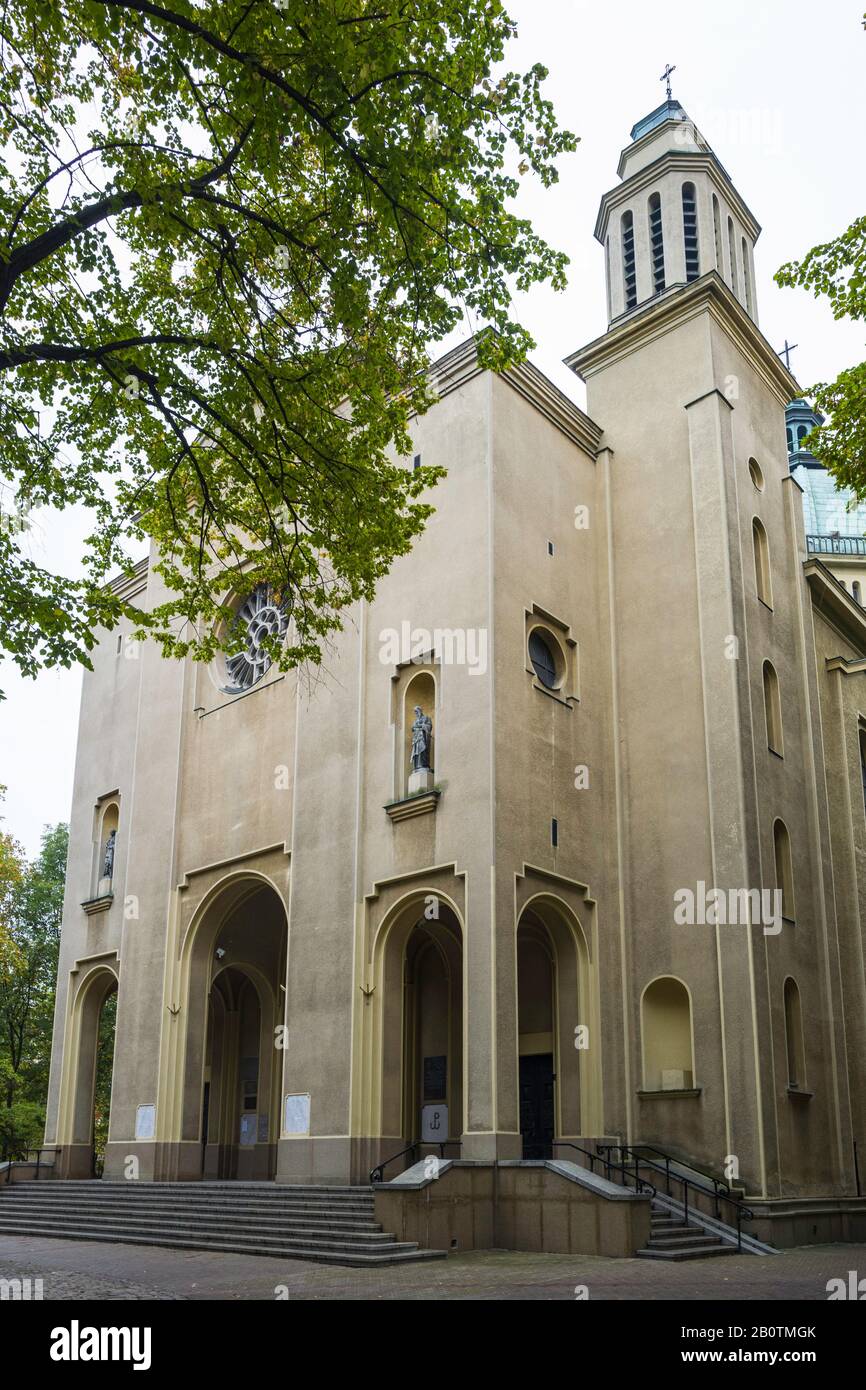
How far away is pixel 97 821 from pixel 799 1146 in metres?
17.7

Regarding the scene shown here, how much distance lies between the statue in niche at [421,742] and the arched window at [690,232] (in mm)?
11469

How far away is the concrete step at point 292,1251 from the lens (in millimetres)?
14617

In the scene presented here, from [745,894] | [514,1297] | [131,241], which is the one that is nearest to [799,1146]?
[745,894]

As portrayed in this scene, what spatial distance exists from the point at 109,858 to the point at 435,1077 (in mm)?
10219

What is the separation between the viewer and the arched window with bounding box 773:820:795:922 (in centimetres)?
2136

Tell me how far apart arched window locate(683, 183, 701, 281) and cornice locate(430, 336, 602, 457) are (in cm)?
447

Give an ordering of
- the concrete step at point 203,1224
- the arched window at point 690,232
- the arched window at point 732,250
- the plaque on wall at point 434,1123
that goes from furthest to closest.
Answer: the arched window at point 732,250
the arched window at point 690,232
the plaque on wall at point 434,1123
the concrete step at point 203,1224

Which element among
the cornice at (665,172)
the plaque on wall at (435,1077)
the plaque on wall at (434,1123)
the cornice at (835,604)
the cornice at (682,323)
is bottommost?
the plaque on wall at (434,1123)

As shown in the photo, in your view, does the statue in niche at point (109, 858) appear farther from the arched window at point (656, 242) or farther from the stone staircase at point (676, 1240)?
the arched window at point (656, 242)

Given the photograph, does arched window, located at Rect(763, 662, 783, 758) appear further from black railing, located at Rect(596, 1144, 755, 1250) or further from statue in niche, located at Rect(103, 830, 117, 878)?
statue in niche, located at Rect(103, 830, 117, 878)

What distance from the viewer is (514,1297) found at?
Result: 11.1m

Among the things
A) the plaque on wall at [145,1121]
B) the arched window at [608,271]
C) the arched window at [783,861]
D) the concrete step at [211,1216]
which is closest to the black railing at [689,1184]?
the concrete step at [211,1216]

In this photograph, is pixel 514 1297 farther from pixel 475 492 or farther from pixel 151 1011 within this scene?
pixel 151 1011

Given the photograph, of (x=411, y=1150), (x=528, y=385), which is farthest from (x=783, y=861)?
(x=528, y=385)
